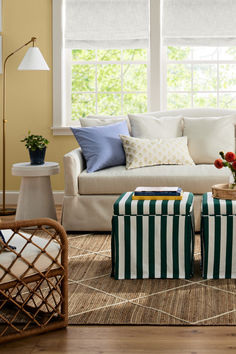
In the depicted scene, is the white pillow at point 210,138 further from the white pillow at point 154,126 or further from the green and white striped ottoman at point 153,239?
the green and white striped ottoman at point 153,239

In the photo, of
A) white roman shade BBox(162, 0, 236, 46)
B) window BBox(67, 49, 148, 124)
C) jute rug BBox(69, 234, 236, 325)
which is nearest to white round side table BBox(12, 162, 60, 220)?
jute rug BBox(69, 234, 236, 325)

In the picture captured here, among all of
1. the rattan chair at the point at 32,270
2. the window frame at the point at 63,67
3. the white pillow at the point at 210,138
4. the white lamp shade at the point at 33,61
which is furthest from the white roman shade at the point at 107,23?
the rattan chair at the point at 32,270

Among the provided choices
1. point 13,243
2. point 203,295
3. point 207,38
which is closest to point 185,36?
point 207,38

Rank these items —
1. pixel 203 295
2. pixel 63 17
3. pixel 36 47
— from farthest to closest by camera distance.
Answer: pixel 63 17 → pixel 36 47 → pixel 203 295

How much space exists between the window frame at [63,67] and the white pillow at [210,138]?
1001 mm

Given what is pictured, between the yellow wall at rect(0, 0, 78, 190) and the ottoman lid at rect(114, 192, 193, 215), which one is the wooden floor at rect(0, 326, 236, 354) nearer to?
the ottoman lid at rect(114, 192, 193, 215)

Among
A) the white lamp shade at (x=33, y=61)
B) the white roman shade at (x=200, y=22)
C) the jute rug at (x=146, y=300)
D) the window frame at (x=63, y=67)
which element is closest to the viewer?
the jute rug at (x=146, y=300)

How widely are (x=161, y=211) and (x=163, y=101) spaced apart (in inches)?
118

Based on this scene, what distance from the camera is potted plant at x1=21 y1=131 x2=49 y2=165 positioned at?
206 inches

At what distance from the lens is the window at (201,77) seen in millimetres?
6340

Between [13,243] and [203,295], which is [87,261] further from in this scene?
[13,243]

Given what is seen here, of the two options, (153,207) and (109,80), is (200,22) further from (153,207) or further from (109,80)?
(153,207)

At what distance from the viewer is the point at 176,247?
3641 millimetres

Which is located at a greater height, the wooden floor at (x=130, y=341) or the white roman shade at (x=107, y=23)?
the white roman shade at (x=107, y=23)
